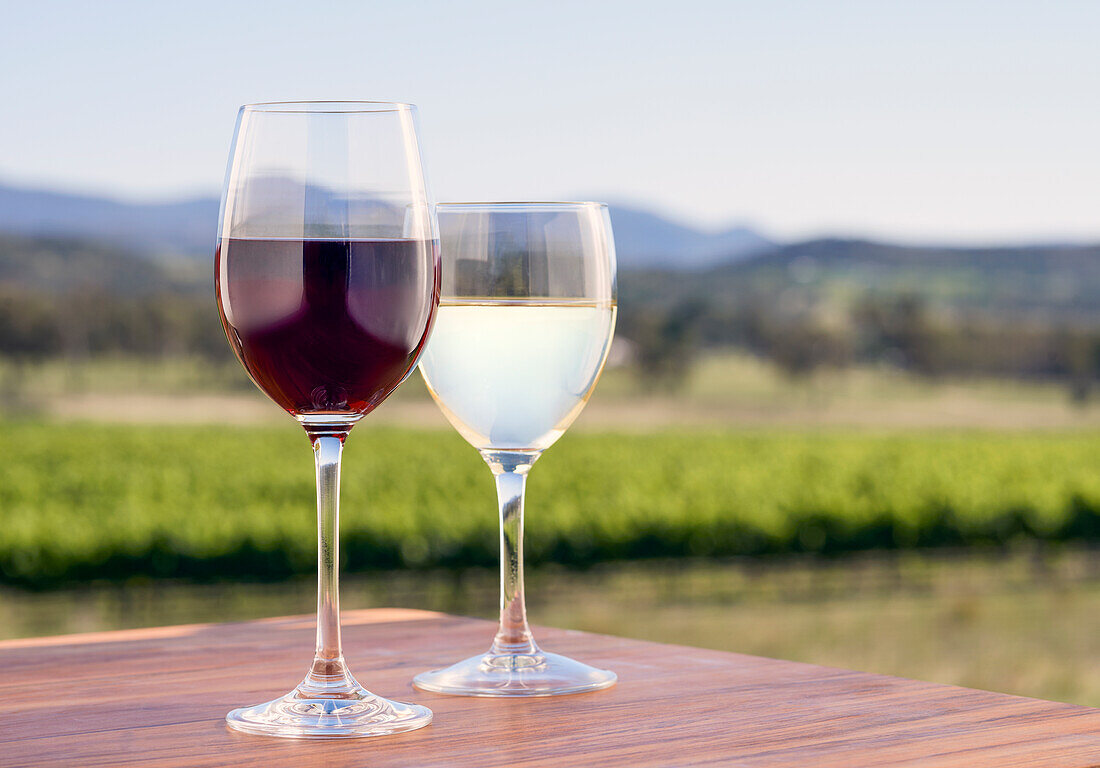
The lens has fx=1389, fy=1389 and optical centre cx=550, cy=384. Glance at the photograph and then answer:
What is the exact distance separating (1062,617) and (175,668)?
1401cm

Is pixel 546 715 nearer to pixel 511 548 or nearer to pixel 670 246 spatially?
pixel 511 548

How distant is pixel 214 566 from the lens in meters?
13.3

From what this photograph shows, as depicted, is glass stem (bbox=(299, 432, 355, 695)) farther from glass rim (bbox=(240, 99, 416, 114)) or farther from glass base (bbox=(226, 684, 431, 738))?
glass rim (bbox=(240, 99, 416, 114))

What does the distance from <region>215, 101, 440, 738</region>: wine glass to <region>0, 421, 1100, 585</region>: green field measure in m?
12.5

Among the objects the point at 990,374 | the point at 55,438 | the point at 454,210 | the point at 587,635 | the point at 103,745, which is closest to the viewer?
the point at 103,745

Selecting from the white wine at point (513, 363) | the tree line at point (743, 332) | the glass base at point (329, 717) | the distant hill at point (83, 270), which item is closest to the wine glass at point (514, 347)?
the white wine at point (513, 363)

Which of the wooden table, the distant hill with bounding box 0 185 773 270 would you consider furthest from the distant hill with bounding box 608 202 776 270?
the wooden table

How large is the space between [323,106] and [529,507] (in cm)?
1422

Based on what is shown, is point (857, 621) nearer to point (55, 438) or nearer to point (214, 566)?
point (214, 566)

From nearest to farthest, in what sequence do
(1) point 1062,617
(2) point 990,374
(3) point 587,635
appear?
(3) point 587,635, (1) point 1062,617, (2) point 990,374

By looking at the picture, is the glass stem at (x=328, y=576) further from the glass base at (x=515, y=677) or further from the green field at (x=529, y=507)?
the green field at (x=529, y=507)

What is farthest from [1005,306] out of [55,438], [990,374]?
[55,438]

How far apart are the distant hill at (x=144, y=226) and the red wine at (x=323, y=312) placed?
178 feet

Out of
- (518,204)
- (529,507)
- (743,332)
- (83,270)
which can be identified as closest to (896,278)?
(743,332)
